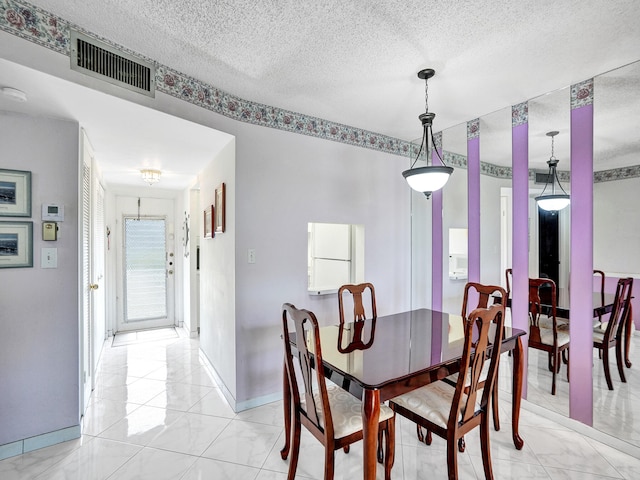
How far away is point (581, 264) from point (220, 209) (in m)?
2.81

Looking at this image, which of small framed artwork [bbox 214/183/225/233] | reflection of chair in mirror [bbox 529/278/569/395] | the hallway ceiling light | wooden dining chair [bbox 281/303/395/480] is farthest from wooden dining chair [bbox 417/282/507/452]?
the hallway ceiling light

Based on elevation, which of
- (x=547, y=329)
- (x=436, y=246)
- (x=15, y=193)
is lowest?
(x=547, y=329)

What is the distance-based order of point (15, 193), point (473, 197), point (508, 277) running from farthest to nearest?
point (473, 197) < point (508, 277) < point (15, 193)

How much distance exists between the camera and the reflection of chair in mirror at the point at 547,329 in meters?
2.33

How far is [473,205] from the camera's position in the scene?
9.70ft

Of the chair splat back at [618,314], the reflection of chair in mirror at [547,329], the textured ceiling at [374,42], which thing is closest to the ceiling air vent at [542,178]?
the textured ceiling at [374,42]

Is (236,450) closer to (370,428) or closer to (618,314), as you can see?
(370,428)

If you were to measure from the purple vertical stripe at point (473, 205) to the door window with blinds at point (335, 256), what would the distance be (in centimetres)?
103

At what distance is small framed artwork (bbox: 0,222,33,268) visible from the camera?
1.93 meters

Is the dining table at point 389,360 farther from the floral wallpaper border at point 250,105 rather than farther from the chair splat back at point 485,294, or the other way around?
the floral wallpaper border at point 250,105

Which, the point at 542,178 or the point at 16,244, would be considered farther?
the point at 542,178

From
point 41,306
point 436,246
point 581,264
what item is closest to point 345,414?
point 581,264

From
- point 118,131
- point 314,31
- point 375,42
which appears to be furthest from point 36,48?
point 375,42

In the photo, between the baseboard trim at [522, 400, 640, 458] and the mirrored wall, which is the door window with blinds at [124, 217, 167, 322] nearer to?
the mirrored wall
